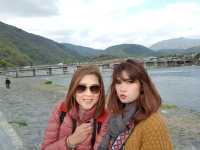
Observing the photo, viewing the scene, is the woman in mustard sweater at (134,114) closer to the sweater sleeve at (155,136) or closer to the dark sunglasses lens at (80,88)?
the sweater sleeve at (155,136)

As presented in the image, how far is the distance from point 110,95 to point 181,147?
7682 millimetres

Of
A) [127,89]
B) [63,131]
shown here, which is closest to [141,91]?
[127,89]

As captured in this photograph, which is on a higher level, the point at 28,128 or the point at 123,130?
the point at 123,130

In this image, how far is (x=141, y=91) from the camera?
261cm

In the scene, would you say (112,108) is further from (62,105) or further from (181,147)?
(181,147)

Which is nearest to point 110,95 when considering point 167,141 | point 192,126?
point 167,141

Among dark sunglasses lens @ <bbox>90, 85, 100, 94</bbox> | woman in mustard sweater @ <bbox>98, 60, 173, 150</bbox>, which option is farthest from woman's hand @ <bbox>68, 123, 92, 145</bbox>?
dark sunglasses lens @ <bbox>90, 85, 100, 94</bbox>

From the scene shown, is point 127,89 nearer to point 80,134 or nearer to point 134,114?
point 134,114

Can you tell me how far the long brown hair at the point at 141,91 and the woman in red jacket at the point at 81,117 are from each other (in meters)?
0.11

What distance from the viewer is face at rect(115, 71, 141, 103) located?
256 centimetres

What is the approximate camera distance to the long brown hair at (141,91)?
2.48 metres

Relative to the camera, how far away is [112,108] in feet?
8.70

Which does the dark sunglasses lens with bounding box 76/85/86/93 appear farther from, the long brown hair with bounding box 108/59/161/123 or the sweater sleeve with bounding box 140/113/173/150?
the sweater sleeve with bounding box 140/113/173/150

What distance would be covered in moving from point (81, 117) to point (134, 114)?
39 centimetres
